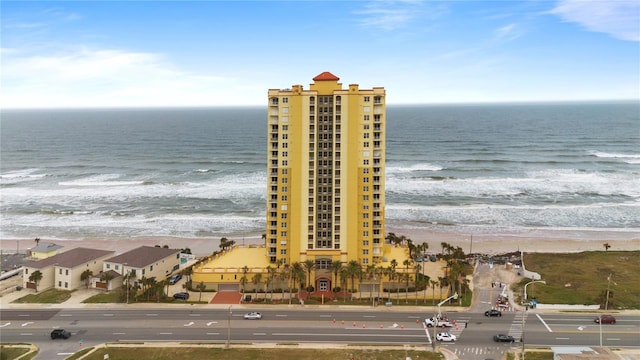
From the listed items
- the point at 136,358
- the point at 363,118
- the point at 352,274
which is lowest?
the point at 136,358

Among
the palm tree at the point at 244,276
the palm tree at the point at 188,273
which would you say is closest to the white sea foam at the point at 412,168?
the palm tree at the point at 188,273

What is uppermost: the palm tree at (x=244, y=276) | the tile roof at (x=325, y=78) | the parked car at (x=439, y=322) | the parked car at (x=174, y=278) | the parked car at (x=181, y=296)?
the tile roof at (x=325, y=78)

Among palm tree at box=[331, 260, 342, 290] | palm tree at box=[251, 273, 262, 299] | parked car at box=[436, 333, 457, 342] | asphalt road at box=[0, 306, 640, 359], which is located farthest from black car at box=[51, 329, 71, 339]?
parked car at box=[436, 333, 457, 342]

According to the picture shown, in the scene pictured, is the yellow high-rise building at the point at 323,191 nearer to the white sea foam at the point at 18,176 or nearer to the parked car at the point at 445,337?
the parked car at the point at 445,337

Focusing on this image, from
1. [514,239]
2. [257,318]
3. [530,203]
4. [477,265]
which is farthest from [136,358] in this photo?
[530,203]

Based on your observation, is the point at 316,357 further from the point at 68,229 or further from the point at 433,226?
the point at 68,229

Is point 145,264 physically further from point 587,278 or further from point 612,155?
point 612,155
